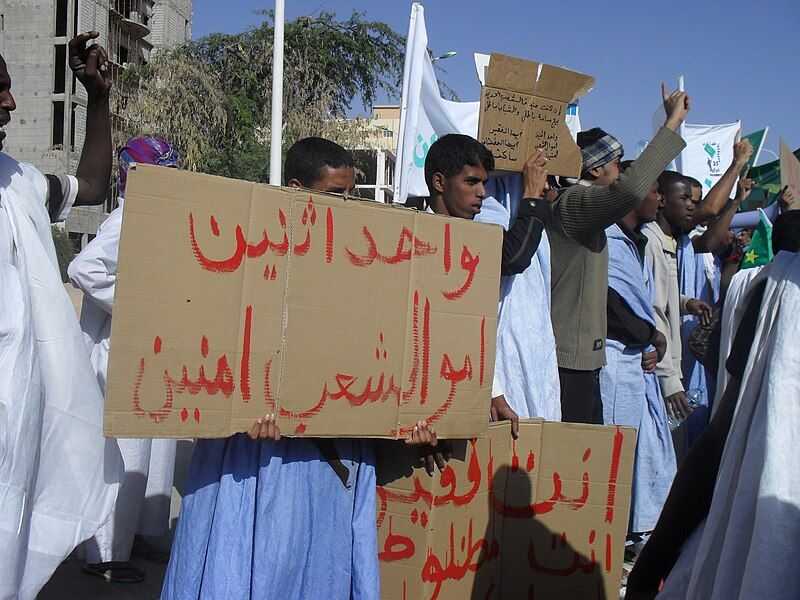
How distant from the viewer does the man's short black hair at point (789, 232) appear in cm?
296

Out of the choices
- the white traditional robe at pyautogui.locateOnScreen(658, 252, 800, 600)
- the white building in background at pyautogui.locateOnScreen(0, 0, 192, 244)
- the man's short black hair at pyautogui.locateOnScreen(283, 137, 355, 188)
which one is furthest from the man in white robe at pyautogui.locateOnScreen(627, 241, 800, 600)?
the white building in background at pyautogui.locateOnScreen(0, 0, 192, 244)

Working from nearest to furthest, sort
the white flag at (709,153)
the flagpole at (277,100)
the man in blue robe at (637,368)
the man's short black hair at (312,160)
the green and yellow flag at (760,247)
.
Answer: the man's short black hair at (312,160) < the man in blue robe at (637,368) < the green and yellow flag at (760,247) < the flagpole at (277,100) < the white flag at (709,153)

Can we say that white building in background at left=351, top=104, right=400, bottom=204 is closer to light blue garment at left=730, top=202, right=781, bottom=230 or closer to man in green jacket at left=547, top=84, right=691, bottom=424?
light blue garment at left=730, top=202, right=781, bottom=230

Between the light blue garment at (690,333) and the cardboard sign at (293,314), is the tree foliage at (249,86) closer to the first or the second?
the light blue garment at (690,333)

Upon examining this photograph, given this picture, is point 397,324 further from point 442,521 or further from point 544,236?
point 544,236

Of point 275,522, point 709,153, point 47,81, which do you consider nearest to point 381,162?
point 47,81

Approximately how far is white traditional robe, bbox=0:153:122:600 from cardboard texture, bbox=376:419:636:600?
0.94 meters

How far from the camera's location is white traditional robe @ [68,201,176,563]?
3551 millimetres

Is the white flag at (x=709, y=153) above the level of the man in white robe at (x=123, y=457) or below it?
above

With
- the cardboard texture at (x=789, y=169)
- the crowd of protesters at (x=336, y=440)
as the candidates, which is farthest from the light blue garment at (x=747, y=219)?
the crowd of protesters at (x=336, y=440)

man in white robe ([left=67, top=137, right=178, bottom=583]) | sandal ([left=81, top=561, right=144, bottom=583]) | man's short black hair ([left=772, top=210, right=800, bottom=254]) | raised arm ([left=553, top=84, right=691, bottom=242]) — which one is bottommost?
sandal ([left=81, top=561, right=144, bottom=583])

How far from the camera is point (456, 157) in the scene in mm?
3387

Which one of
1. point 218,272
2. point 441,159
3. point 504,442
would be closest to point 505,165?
point 441,159

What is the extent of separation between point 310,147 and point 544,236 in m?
1.01
